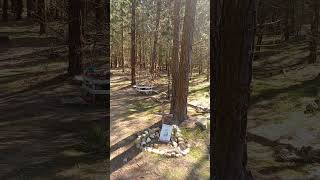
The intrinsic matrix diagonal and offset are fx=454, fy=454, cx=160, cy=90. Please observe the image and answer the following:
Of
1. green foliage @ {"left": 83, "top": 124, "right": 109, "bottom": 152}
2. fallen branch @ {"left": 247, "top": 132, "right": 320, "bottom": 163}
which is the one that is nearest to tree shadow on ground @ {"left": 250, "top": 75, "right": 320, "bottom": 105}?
fallen branch @ {"left": 247, "top": 132, "right": 320, "bottom": 163}

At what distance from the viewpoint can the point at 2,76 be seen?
3.12 m

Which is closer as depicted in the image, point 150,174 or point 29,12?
point 29,12

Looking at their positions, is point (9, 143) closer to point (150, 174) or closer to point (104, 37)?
point (104, 37)

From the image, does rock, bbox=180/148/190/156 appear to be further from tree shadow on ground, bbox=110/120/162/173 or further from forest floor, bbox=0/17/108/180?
forest floor, bbox=0/17/108/180

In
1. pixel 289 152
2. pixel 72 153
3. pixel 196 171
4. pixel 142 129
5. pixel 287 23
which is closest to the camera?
pixel 72 153

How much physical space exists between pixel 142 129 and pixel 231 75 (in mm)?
4686

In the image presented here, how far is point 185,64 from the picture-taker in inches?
329

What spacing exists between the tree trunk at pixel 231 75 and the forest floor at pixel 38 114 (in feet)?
3.12

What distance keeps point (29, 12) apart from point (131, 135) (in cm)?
469

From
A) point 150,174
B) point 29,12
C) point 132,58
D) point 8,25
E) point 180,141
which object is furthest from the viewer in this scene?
point 132,58

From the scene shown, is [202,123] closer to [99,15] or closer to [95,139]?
[95,139]

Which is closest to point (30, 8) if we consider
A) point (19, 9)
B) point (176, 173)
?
point (19, 9)

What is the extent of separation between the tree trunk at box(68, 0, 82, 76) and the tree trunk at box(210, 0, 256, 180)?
3.30ft

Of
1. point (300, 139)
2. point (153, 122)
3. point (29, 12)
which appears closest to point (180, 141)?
point (153, 122)
